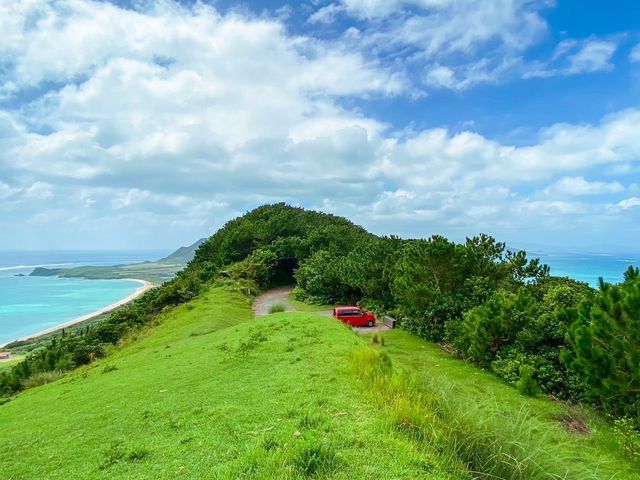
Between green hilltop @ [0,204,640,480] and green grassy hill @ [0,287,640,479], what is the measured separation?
3cm

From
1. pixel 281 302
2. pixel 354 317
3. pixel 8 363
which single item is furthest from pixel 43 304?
pixel 354 317

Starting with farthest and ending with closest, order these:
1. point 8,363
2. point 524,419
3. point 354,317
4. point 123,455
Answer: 1. point 8,363
2. point 354,317
3. point 123,455
4. point 524,419

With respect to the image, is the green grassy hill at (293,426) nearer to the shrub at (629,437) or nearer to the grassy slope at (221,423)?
the grassy slope at (221,423)

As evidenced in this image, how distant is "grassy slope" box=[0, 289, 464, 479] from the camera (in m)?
4.91

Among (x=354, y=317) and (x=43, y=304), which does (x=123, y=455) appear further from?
(x=43, y=304)

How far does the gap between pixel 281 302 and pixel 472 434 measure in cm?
3489

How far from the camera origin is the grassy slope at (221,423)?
193 inches

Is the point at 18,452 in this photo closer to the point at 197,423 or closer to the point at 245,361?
→ the point at 197,423

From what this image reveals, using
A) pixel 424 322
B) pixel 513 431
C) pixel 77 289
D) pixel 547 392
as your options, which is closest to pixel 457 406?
pixel 513 431

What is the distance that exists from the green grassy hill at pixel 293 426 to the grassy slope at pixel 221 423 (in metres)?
0.03

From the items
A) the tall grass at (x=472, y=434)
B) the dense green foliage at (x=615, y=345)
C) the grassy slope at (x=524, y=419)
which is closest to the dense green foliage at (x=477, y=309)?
the dense green foliage at (x=615, y=345)

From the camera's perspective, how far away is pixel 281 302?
39625mm

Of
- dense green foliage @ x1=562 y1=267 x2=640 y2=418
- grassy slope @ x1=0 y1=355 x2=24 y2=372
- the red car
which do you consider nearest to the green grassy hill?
dense green foliage @ x1=562 y1=267 x2=640 y2=418

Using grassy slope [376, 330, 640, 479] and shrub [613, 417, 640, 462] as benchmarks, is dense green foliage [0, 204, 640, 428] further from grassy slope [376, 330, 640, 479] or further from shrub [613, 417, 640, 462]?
grassy slope [376, 330, 640, 479]
